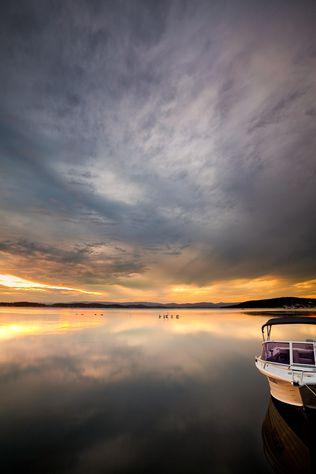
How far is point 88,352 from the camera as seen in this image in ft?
111

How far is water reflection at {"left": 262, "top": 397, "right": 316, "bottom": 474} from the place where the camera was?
1023cm

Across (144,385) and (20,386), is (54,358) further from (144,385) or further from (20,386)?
(144,385)

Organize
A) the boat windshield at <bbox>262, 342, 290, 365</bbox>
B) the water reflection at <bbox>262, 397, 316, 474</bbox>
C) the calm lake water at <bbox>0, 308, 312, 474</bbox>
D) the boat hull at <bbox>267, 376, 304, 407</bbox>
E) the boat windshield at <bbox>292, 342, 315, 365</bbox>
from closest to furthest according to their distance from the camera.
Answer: the water reflection at <bbox>262, 397, 316, 474</bbox> → the calm lake water at <bbox>0, 308, 312, 474</bbox> → the boat hull at <bbox>267, 376, 304, 407</bbox> → the boat windshield at <bbox>292, 342, 315, 365</bbox> → the boat windshield at <bbox>262, 342, 290, 365</bbox>

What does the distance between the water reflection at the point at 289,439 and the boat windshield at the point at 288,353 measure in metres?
2.72

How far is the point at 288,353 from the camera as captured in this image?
17.9 m

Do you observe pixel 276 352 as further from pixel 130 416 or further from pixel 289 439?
pixel 130 416

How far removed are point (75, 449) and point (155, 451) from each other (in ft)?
11.4

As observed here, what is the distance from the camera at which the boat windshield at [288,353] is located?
16688 millimetres

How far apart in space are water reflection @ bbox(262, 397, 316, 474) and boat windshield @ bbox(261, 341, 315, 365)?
2724 mm

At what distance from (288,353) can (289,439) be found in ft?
21.6

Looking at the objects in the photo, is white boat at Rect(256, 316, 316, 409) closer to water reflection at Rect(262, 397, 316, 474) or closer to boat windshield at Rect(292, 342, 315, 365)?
boat windshield at Rect(292, 342, 315, 365)

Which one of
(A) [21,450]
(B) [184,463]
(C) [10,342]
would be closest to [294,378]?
(B) [184,463]

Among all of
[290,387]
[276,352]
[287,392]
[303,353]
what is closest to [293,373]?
[290,387]

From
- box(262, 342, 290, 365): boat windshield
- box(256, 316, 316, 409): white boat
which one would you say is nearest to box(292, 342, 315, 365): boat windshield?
box(256, 316, 316, 409): white boat
